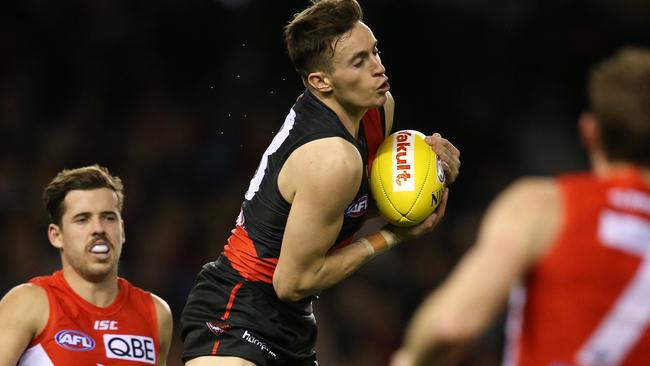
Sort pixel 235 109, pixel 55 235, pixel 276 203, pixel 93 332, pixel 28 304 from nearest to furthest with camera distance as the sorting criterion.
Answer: pixel 276 203
pixel 28 304
pixel 93 332
pixel 55 235
pixel 235 109

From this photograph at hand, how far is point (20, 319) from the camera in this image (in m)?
4.96

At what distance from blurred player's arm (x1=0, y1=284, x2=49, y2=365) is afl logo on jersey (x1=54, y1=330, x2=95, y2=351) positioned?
0.10 m

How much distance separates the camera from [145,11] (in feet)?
36.8

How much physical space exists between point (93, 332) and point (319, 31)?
6.16 ft

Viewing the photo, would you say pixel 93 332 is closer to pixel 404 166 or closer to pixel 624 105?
pixel 404 166

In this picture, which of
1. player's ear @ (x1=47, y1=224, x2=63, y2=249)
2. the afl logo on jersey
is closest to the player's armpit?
the afl logo on jersey

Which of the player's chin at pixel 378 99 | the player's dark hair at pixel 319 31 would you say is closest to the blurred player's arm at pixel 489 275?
the player's chin at pixel 378 99

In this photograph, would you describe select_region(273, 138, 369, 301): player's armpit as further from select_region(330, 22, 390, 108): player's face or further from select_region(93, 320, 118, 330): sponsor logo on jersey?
select_region(93, 320, 118, 330): sponsor logo on jersey

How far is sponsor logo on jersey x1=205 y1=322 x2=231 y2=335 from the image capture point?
493 cm

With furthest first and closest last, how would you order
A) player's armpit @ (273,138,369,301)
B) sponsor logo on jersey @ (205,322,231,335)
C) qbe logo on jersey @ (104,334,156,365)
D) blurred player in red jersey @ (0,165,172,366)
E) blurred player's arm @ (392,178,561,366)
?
qbe logo on jersey @ (104,334,156,365) → blurred player in red jersey @ (0,165,172,366) → sponsor logo on jersey @ (205,322,231,335) → player's armpit @ (273,138,369,301) → blurred player's arm @ (392,178,561,366)

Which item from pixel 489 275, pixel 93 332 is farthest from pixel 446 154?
pixel 489 275

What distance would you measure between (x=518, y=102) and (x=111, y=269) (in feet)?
24.3

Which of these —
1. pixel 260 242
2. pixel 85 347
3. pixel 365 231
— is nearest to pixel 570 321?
A: pixel 260 242

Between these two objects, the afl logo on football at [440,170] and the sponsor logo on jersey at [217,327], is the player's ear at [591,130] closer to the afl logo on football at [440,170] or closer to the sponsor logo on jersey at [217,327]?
the afl logo on football at [440,170]
